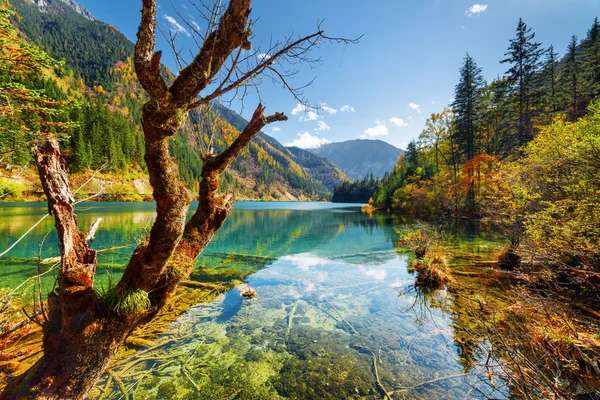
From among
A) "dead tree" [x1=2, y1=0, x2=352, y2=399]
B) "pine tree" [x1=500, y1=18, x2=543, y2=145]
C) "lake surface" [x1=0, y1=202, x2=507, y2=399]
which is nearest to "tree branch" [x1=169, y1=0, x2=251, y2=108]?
"dead tree" [x1=2, y1=0, x2=352, y2=399]

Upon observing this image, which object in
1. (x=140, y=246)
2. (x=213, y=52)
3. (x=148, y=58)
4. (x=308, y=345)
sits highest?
(x=213, y=52)

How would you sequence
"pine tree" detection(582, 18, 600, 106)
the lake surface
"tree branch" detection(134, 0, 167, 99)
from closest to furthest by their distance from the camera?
1. "tree branch" detection(134, 0, 167, 99)
2. the lake surface
3. "pine tree" detection(582, 18, 600, 106)

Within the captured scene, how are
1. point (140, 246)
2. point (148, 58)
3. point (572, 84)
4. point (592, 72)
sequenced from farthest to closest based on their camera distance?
point (572, 84) → point (592, 72) → point (140, 246) → point (148, 58)

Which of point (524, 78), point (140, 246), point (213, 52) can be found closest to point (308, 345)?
point (140, 246)

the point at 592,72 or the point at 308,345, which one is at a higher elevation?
the point at 592,72

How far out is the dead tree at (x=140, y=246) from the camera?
6.95 feet

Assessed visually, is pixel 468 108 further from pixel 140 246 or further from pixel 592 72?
pixel 140 246

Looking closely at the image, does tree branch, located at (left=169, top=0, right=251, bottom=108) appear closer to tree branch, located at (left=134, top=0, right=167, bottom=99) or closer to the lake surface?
tree branch, located at (left=134, top=0, right=167, bottom=99)

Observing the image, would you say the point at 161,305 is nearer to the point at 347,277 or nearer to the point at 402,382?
the point at 402,382

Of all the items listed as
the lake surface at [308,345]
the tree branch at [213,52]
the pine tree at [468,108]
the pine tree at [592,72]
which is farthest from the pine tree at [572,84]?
the tree branch at [213,52]

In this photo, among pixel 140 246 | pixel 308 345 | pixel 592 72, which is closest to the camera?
pixel 140 246

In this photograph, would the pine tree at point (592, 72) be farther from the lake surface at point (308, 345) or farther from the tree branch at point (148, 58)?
the tree branch at point (148, 58)

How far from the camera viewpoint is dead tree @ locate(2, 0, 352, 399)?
212 cm

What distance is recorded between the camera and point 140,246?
108 inches
